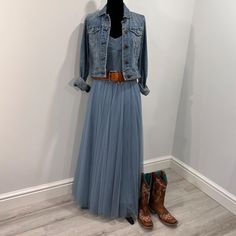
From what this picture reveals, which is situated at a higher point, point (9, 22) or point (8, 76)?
point (9, 22)

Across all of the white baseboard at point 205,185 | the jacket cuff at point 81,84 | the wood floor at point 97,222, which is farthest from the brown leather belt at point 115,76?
the white baseboard at point 205,185

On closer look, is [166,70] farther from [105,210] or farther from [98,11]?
[105,210]

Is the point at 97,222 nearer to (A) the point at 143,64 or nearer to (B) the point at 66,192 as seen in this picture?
(B) the point at 66,192

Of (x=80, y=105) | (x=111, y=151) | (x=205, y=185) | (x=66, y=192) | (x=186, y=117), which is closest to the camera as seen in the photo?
(x=111, y=151)

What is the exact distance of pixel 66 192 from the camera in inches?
87.0

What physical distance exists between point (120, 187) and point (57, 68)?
0.89 m

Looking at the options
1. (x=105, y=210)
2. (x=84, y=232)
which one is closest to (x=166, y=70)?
(x=105, y=210)

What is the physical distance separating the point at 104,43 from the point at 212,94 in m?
1.00

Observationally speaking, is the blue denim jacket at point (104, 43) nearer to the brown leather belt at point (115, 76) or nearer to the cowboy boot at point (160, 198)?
the brown leather belt at point (115, 76)

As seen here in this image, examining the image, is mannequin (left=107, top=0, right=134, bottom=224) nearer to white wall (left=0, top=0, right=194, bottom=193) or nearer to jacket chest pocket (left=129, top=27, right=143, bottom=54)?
jacket chest pocket (left=129, top=27, right=143, bottom=54)

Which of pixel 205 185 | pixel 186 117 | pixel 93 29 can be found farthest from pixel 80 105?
pixel 205 185

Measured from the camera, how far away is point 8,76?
5.72 feet

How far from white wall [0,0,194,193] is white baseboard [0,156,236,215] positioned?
0.16 feet

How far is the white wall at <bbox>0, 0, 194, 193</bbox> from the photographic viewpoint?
172 cm
